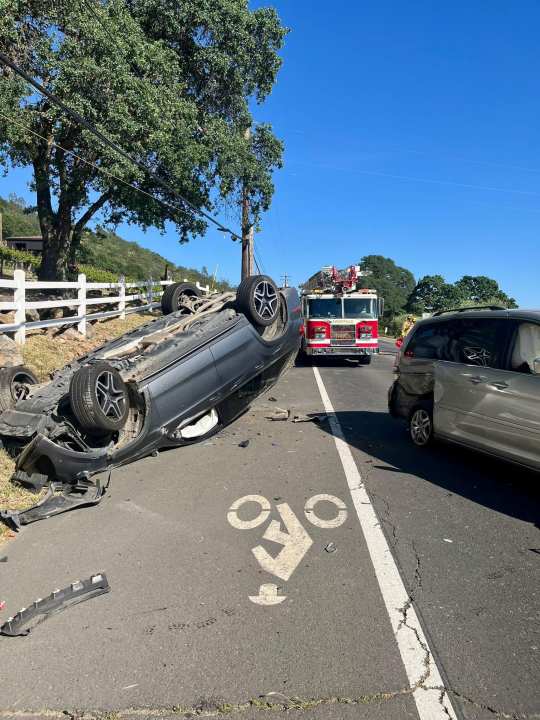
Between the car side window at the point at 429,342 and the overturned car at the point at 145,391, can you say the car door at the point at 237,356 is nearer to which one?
the overturned car at the point at 145,391

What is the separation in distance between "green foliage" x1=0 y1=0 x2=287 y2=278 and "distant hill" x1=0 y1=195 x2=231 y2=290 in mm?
34658

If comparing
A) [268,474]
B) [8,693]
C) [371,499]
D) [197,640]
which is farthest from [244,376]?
[8,693]

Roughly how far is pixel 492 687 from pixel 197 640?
153 centimetres

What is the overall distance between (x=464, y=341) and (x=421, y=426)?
1.33m

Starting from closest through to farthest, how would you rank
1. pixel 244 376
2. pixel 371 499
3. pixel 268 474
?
pixel 371 499 < pixel 268 474 < pixel 244 376

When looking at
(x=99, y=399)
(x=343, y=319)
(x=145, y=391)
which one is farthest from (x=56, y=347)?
(x=343, y=319)

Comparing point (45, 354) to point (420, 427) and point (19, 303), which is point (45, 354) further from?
point (420, 427)

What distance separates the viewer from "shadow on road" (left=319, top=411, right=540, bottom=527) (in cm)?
516

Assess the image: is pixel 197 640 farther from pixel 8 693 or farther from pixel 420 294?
pixel 420 294

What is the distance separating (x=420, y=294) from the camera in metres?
103

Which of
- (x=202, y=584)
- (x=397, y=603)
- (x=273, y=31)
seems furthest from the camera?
(x=273, y=31)

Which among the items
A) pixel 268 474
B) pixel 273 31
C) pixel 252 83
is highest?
pixel 273 31

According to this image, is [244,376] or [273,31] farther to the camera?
[273,31]

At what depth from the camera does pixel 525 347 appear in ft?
18.0
